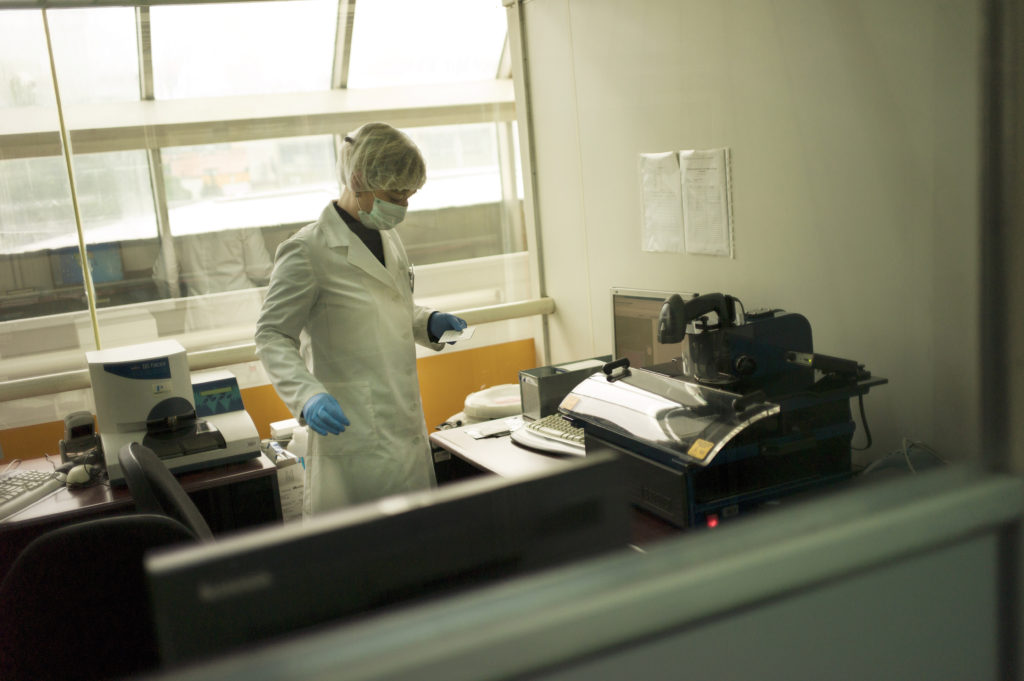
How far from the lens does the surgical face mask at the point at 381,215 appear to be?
2.00 m

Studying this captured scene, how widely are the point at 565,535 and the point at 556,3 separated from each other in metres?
2.27

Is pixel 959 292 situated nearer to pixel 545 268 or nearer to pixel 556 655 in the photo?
pixel 556 655

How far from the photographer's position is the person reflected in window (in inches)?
109

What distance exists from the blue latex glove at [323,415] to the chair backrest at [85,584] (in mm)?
393

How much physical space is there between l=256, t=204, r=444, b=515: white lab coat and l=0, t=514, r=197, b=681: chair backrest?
0.43 meters

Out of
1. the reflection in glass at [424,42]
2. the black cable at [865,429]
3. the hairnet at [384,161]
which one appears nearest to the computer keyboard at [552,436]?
the black cable at [865,429]

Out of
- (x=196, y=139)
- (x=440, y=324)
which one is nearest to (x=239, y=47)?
(x=196, y=139)

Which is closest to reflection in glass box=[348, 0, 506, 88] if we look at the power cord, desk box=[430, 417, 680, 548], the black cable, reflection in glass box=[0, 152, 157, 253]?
reflection in glass box=[0, 152, 157, 253]

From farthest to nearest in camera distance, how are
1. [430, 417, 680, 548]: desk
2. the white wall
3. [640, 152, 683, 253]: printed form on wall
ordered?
[640, 152, 683, 253]: printed form on wall < [430, 417, 680, 548]: desk < the white wall

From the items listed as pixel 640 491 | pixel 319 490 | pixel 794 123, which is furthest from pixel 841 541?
pixel 794 123

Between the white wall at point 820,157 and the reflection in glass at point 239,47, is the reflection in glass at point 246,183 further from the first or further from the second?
the white wall at point 820,157

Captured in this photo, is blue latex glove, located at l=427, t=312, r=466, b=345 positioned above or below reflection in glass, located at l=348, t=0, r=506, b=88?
below

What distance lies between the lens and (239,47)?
2816 millimetres

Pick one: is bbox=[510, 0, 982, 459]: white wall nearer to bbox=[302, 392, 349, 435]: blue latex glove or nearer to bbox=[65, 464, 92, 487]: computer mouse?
bbox=[302, 392, 349, 435]: blue latex glove
